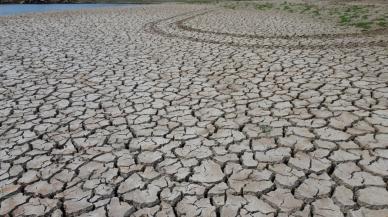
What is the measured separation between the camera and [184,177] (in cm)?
310

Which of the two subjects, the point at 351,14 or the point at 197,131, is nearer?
the point at 197,131

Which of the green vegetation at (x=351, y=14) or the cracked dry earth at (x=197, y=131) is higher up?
the green vegetation at (x=351, y=14)

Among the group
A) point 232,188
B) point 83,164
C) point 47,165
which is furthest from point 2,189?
point 232,188

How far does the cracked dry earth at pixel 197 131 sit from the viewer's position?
2.82m

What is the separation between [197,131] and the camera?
3.93 m

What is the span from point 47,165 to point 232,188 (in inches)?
67.8

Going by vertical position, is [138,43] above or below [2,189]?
above

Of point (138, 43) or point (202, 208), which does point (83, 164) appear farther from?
point (138, 43)

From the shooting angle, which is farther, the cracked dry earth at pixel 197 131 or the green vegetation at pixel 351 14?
the green vegetation at pixel 351 14

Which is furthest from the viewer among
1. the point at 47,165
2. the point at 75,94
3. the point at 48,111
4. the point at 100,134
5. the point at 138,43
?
the point at 138,43

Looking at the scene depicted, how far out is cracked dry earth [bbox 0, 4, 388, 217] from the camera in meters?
2.82

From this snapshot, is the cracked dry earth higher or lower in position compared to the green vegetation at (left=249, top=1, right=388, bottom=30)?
lower

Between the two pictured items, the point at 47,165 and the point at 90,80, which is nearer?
the point at 47,165

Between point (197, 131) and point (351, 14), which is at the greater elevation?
point (351, 14)
